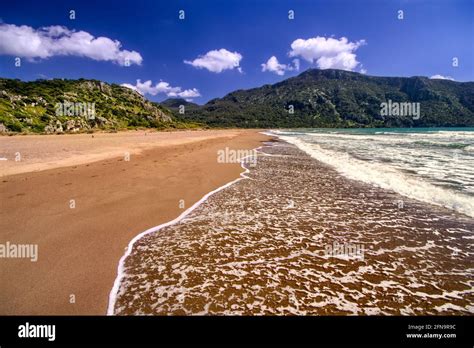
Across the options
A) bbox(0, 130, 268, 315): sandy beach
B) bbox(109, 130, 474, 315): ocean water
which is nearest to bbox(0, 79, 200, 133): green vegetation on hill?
bbox(0, 130, 268, 315): sandy beach

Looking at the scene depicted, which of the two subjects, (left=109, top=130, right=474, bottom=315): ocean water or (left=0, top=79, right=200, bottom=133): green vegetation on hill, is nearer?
(left=109, top=130, right=474, bottom=315): ocean water

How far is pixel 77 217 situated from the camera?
22.0 feet

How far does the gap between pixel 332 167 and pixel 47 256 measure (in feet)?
48.2

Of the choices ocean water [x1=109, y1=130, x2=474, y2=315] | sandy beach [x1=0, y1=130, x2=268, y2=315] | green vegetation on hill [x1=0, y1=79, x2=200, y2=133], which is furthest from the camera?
green vegetation on hill [x1=0, y1=79, x2=200, y2=133]

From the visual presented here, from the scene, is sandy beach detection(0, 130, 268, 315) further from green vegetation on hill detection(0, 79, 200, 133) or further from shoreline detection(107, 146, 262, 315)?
green vegetation on hill detection(0, 79, 200, 133)

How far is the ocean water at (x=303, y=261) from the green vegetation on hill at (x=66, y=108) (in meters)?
47.4

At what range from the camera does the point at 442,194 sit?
30.1 feet

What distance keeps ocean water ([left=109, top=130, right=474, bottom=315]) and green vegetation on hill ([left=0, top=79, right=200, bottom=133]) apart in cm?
4739

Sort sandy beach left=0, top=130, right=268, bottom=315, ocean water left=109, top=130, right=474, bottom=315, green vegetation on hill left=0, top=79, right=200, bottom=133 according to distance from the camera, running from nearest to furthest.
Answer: ocean water left=109, top=130, right=474, bottom=315, sandy beach left=0, top=130, right=268, bottom=315, green vegetation on hill left=0, top=79, right=200, bottom=133

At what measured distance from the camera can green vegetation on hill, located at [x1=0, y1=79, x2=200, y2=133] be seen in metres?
44.9

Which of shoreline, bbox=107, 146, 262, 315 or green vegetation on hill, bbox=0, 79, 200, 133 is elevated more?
green vegetation on hill, bbox=0, 79, 200, 133

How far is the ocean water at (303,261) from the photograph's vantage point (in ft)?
12.0
